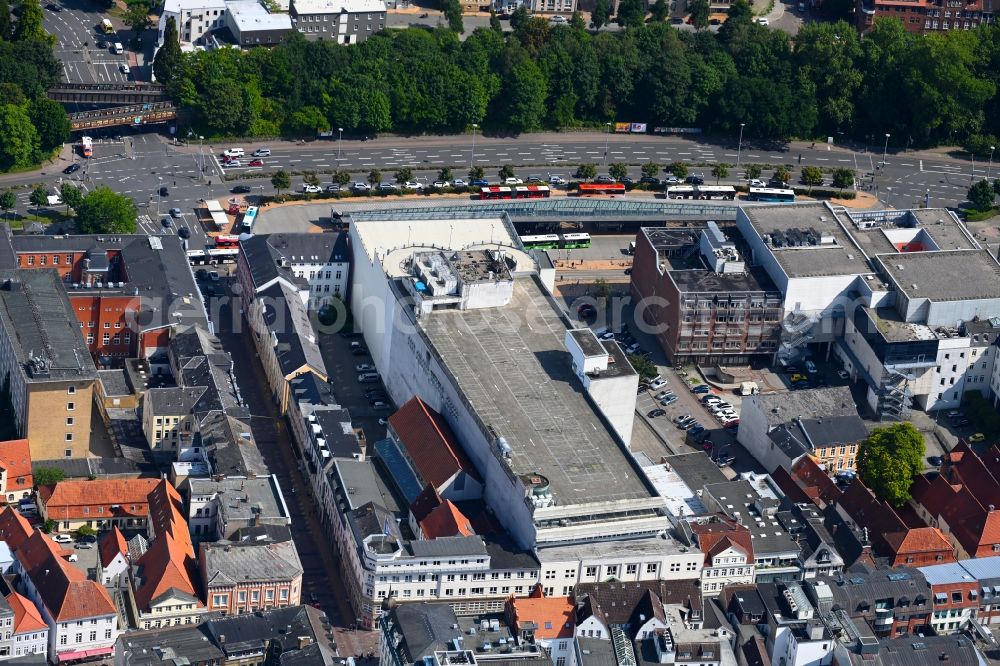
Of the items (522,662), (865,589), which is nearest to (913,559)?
(865,589)

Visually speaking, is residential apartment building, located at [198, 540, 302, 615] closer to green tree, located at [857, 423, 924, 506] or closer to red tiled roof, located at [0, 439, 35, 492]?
red tiled roof, located at [0, 439, 35, 492]

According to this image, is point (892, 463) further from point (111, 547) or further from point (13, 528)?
point (13, 528)

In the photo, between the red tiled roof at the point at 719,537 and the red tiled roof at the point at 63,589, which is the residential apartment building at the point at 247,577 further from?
the red tiled roof at the point at 719,537

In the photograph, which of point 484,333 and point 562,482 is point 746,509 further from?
point 484,333

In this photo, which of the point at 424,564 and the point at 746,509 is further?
the point at 746,509

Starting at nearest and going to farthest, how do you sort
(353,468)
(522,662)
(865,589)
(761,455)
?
(522,662) < (865,589) < (353,468) < (761,455)

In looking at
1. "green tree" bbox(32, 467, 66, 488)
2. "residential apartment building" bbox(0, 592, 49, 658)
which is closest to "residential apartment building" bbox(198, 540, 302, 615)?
"residential apartment building" bbox(0, 592, 49, 658)

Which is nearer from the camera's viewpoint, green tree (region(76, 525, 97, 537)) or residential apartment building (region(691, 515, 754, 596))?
residential apartment building (region(691, 515, 754, 596))
